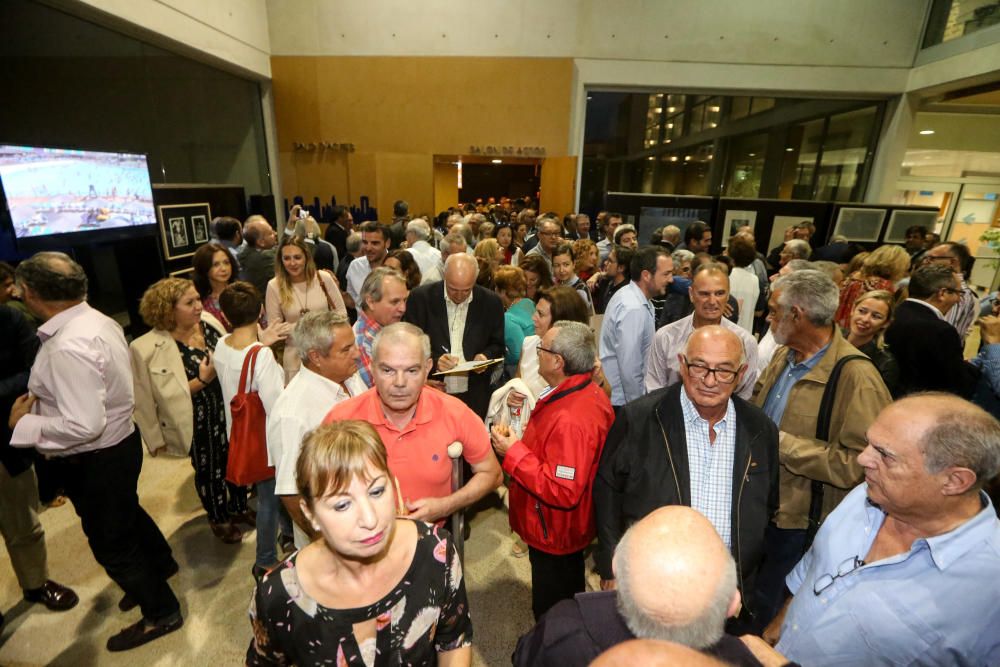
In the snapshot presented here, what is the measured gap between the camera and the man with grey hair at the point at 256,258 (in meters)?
5.37

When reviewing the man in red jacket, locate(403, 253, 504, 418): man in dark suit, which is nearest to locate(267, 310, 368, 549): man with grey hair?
the man in red jacket

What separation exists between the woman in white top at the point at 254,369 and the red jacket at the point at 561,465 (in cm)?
148

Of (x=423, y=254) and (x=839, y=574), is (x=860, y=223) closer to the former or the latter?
(x=423, y=254)

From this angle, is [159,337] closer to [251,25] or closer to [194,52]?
[194,52]

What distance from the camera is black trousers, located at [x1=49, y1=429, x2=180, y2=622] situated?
2371mm

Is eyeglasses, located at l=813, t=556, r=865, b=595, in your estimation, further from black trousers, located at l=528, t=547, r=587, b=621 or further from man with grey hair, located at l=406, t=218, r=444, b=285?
man with grey hair, located at l=406, t=218, r=444, b=285

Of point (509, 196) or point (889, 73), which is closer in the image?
point (889, 73)

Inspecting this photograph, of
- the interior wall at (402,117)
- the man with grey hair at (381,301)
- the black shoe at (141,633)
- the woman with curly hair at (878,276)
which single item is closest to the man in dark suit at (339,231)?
the interior wall at (402,117)

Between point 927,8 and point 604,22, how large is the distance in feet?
22.7

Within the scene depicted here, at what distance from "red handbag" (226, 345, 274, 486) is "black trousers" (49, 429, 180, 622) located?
1.51 feet

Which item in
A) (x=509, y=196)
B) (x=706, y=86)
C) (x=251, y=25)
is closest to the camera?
(x=251, y=25)

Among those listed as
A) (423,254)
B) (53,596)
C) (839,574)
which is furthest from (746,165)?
(53,596)

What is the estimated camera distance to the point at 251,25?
32.3ft

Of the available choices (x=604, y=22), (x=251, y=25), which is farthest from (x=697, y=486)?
(x=251, y=25)
